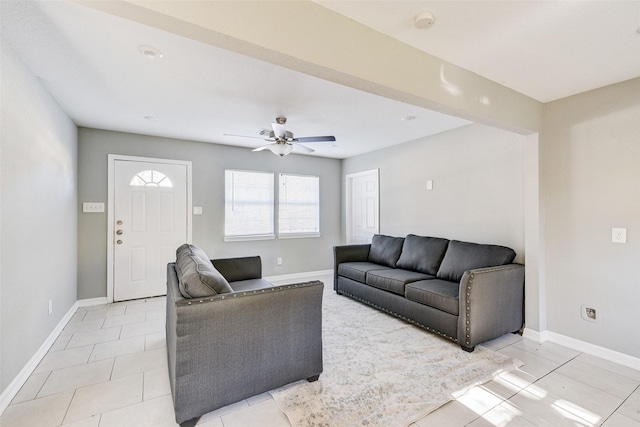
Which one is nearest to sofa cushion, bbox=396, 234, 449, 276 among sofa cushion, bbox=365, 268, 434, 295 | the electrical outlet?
sofa cushion, bbox=365, 268, 434, 295

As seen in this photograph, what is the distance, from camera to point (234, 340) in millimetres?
1747

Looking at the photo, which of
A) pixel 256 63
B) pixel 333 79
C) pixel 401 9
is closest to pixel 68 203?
pixel 256 63

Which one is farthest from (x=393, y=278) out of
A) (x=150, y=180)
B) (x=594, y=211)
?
(x=150, y=180)

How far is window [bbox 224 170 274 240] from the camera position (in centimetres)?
481

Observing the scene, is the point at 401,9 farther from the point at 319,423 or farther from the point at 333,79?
the point at 319,423

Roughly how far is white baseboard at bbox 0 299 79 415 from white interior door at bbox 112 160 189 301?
1011 mm

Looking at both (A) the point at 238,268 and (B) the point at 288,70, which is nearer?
(B) the point at 288,70

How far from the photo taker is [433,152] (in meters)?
4.12

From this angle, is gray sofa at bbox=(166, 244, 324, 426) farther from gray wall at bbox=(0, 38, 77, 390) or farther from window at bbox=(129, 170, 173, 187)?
window at bbox=(129, 170, 173, 187)

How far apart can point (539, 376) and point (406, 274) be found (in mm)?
1524

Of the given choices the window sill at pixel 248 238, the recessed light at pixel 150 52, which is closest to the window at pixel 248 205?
the window sill at pixel 248 238

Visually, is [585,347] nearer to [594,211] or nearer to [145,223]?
[594,211]

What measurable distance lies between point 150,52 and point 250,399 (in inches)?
97.8

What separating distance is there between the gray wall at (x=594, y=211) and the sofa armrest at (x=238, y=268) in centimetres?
303
